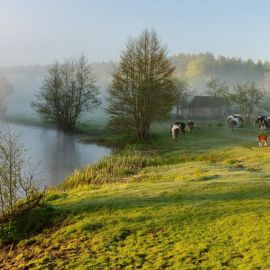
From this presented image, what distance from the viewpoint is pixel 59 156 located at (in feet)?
173

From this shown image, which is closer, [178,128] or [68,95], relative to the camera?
[178,128]

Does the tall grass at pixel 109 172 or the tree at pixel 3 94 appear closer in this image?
the tall grass at pixel 109 172

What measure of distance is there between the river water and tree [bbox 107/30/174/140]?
5872 mm

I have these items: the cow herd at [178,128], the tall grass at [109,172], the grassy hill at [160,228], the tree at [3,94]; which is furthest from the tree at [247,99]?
the tree at [3,94]

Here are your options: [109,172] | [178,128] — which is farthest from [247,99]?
[109,172]

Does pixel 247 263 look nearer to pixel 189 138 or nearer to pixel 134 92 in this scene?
pixel 189 138

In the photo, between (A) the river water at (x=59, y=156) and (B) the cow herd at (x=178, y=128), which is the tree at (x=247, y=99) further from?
(A) the river water at (x=59, y=156)

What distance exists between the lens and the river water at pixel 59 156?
38037 millimetres

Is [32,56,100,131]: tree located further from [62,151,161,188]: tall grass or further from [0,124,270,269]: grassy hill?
[0,124,270,269]: grassy hill

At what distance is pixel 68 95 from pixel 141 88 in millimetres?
31437

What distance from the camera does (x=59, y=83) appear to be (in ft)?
289

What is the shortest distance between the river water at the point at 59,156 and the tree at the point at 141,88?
19.3ft

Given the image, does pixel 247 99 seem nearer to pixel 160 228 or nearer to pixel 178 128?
pixel 178 128

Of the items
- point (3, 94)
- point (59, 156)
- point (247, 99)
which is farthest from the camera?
point (3, 94)
